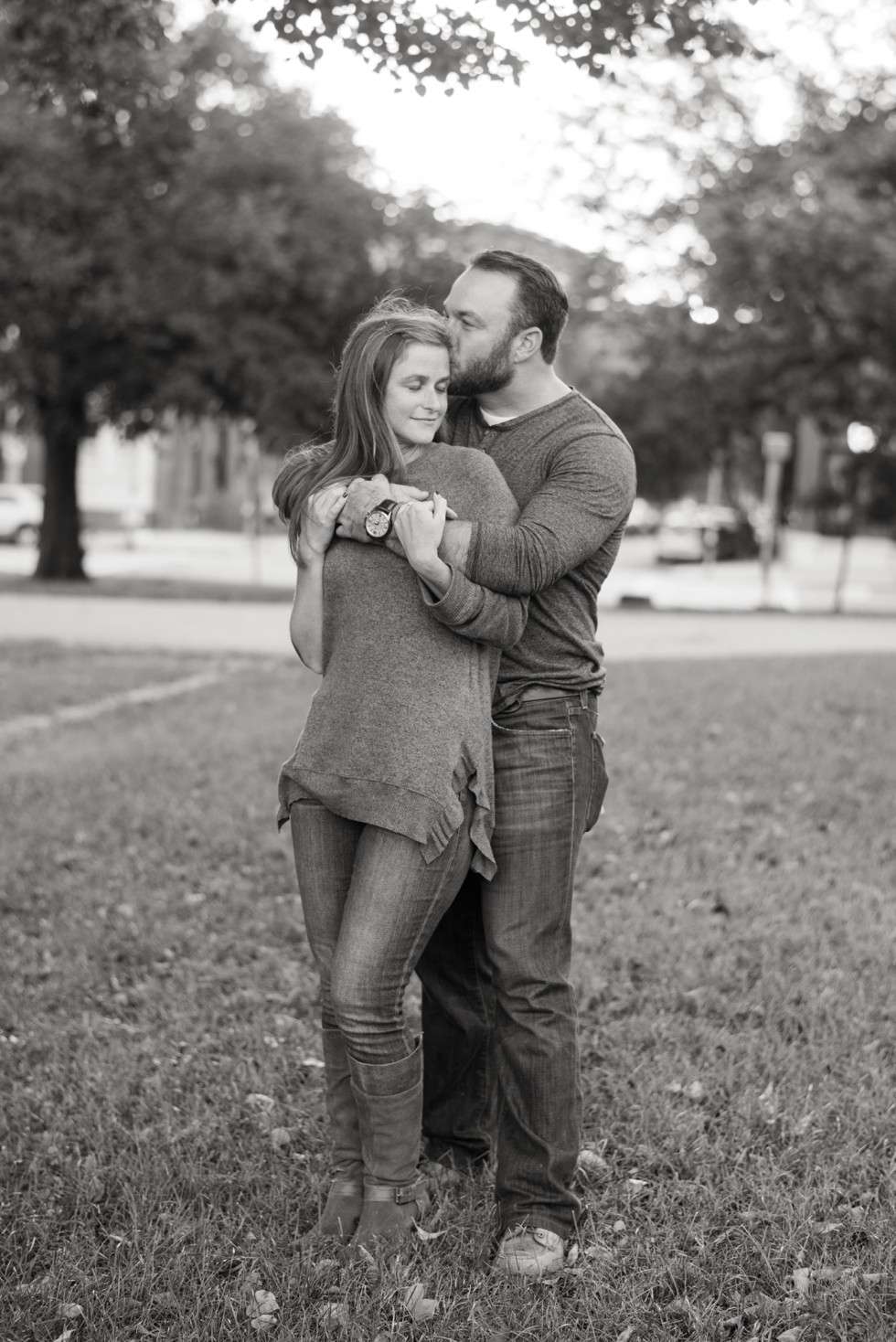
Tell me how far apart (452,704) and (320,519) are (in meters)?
0.45

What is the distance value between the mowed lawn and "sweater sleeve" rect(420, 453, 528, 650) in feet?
4.36

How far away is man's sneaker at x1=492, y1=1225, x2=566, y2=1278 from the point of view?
3.18m

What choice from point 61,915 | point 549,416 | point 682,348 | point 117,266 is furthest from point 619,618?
point 549,416

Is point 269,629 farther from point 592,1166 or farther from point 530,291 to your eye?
point 530,291

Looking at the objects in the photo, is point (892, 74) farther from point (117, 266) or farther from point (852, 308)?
point (117, 266)

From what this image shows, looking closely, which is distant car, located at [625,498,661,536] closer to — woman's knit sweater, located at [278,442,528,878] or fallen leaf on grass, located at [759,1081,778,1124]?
fallen leaf on grass, located at [759,1081,778,1124]

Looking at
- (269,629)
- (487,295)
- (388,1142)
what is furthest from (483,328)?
Result: (269,629)

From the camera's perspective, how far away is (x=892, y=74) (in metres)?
21.6

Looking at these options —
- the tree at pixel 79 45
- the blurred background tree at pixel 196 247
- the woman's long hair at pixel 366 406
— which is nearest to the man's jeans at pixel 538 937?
the woman's long hair at pixel 366 406

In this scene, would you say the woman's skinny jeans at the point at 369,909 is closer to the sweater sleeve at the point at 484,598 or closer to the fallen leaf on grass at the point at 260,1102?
the sweater sleeve at the point at 484,598

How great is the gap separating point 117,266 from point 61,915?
53.1 feet

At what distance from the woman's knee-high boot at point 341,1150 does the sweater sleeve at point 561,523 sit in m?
1.09

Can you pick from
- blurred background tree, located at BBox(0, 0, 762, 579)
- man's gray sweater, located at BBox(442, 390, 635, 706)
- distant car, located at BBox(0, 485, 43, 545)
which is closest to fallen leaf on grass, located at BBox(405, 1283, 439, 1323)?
man's gray sweater, located at BBox(442, 390, 635, 706)

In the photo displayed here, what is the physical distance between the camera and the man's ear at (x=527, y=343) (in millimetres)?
3068
